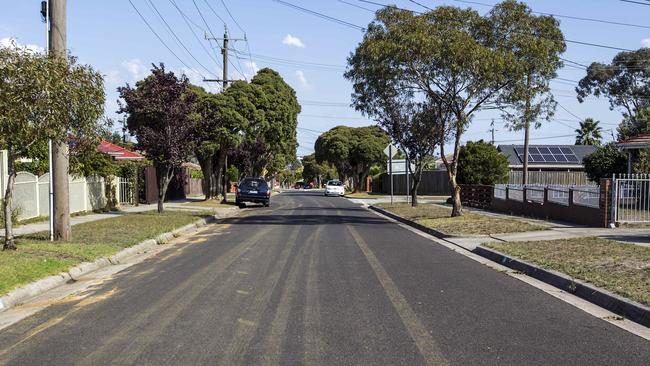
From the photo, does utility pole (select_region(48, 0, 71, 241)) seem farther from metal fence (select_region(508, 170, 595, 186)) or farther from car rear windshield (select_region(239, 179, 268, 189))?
metal fence (select_region(508, 170, 595, 186))

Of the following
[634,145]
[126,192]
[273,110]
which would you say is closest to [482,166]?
[634,145]

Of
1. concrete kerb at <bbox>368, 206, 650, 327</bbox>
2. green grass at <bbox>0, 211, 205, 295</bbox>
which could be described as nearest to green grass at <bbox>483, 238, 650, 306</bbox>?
concrete kerb at <bbox>368, 206, 650, 327</bbox>

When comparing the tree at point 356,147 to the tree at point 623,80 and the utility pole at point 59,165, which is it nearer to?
the tree at point 623,80

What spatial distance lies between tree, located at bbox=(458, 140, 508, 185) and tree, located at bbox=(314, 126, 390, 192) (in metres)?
30.0

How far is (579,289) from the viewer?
28.7ft

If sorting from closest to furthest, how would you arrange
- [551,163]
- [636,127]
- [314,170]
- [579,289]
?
[579,289] → [636,127] → [551,163] → [314,170]

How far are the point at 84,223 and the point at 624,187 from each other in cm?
1592

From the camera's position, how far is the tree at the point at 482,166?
34000 millimetres

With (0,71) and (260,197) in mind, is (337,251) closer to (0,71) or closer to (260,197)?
(0,71)

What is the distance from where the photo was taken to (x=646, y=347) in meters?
5.96

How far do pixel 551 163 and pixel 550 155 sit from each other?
1.44m

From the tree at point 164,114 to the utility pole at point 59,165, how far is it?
26.2ft

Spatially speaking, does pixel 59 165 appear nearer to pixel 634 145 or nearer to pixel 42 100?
pixel 42 100

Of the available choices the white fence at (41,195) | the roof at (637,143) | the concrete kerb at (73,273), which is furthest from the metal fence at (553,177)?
the concrete kerb at (73,273)
